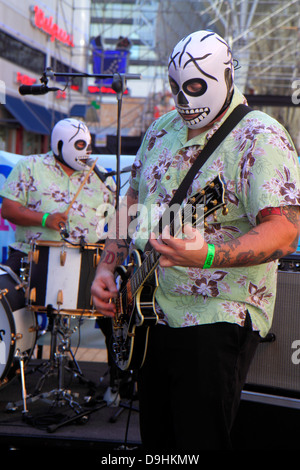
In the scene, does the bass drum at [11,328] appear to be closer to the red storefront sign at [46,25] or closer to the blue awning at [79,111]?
the blue awning at [79,111]

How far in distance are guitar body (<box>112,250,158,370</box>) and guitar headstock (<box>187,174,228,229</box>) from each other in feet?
0.96

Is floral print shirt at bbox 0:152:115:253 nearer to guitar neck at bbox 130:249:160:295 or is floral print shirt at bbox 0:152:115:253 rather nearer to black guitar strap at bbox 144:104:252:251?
guitar neck at bbox 130:249:160:295

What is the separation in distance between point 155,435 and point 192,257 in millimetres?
733

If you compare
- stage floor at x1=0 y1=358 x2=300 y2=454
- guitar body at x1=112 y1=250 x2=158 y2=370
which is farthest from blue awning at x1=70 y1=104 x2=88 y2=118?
guitar body at x1=112 y1=250 x2=158 y2=370

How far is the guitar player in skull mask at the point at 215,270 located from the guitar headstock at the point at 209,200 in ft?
0.31

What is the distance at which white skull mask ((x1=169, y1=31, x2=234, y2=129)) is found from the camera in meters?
2.00

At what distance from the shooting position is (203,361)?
1928 millimetres

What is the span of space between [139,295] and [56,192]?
275cm

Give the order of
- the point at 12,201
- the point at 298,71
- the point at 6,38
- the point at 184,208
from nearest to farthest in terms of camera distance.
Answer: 1. the point at 184,208
2. the point at 12,201
3. the point at 298,71
4. the point at 6,38

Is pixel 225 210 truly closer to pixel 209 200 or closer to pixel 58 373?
pixel 209 200

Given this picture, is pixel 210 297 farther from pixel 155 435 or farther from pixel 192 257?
pixel 155 435

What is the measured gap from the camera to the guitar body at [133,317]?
2.04m
